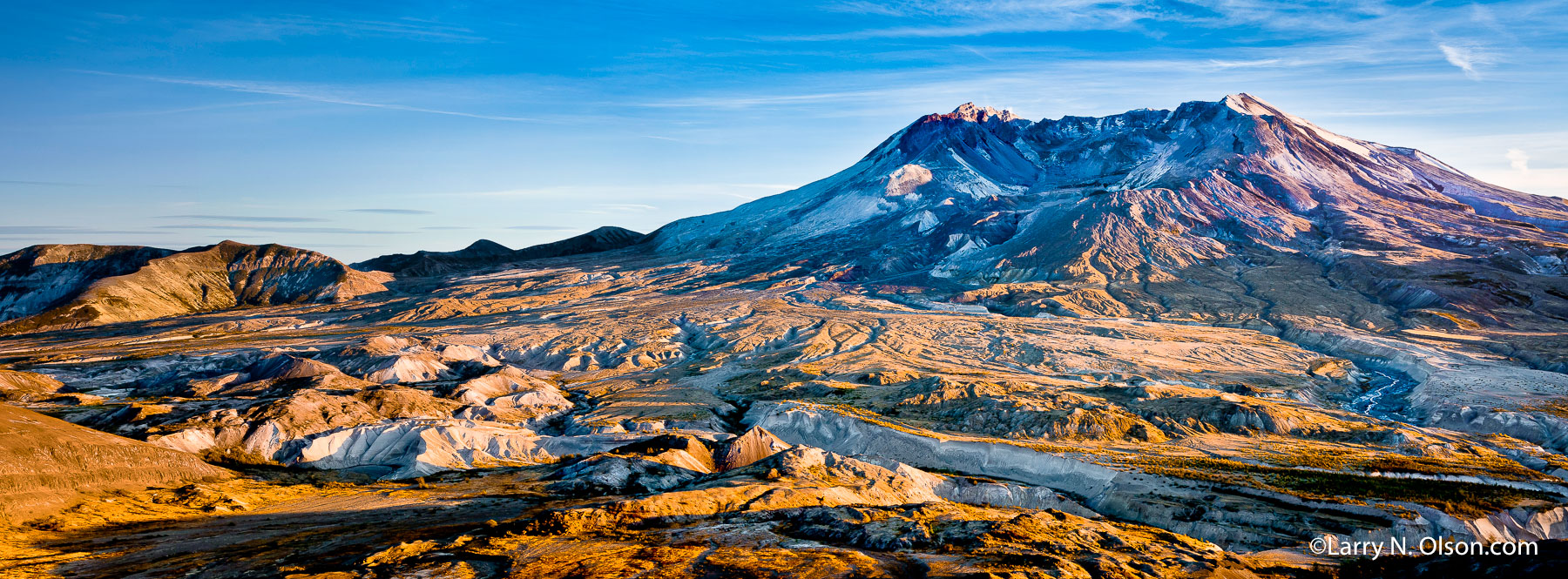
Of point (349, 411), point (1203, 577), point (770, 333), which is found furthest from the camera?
point (770, 333)

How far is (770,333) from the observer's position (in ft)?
531

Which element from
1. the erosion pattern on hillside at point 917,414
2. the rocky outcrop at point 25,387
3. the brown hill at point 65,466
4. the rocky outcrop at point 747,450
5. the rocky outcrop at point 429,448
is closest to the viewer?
the erosion pattern on hillside at point 917,414

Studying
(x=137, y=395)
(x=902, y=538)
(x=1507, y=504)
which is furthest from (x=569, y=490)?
(x=137, y=395)

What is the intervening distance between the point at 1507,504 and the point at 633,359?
377 ft

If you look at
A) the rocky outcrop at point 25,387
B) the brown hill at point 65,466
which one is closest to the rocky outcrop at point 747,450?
the brown hill at point 65,466

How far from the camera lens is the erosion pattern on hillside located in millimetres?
53344

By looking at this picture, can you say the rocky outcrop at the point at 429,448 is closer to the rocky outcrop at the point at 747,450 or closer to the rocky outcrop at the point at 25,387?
the rocky outcrop at the point at 747,450

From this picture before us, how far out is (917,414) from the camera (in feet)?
341

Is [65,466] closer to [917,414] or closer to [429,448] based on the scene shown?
[429,448]

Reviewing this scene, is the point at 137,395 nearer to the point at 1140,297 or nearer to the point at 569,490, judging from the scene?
the point at 569,490

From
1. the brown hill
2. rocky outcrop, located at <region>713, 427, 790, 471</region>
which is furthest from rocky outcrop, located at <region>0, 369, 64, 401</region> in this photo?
rocky outcrop, located at <region>713, 427, 790, 471</region>

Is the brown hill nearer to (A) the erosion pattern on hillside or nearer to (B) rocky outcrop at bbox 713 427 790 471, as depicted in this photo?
(A) the erosion pattern on hillside

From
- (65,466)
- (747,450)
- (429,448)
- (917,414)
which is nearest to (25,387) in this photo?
(65,466)

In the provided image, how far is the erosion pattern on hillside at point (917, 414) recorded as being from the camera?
53.3 metres
